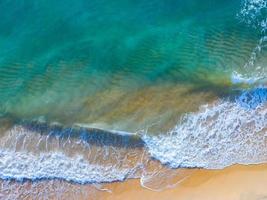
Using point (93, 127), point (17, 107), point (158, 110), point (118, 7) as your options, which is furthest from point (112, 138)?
point (118, 7)

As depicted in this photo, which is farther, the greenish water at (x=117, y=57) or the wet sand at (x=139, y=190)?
the greenish water at (x=117, y=57)

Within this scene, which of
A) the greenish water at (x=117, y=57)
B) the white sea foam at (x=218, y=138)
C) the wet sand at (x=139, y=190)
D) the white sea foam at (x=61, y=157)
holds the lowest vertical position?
the wet sand at (x=139, y=190)

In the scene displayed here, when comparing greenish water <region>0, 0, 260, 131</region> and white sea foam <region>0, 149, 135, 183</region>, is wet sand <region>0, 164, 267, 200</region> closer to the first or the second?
white sea foam <region>0, 149, 135, 183</region>

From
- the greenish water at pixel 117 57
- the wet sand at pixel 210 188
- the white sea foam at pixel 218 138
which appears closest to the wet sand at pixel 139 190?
A: the wet sand at pixel 210 188

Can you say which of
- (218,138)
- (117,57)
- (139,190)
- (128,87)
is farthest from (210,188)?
(117,57)

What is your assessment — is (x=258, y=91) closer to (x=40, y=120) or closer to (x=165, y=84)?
(x=165, y=84)

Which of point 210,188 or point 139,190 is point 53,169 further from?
point 210,188

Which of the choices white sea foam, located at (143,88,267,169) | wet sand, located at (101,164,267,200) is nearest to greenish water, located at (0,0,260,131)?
white sea foam, located at (143,88,267,169)

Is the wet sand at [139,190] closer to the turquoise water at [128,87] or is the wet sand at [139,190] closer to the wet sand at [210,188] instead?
the wet sand at [210,188]
